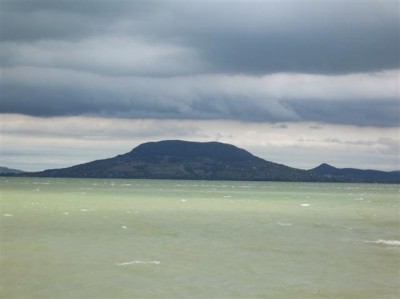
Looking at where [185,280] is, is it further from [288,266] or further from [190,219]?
[190,219]

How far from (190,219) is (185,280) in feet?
109

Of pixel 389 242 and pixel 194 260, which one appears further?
pixel 389 242

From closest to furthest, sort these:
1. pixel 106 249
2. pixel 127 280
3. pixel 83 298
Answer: pixel 83 298, pixel 127 280, pixel 106 249

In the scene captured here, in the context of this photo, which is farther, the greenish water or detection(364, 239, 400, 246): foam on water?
detection(364, 239, 400, 246): foam on water

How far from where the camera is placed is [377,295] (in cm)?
2572

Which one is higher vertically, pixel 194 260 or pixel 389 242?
pixel 389 242

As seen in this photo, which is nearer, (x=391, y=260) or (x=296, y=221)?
(x=391, y=260)

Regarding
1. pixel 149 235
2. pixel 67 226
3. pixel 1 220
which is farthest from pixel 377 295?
pixel 1 220

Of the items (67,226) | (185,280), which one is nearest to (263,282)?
(185,280)

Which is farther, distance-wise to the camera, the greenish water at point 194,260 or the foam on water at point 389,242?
the foam on water at point 389,242

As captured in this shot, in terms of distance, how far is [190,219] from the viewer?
6122cm

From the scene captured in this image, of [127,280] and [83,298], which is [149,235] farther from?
[83,298]

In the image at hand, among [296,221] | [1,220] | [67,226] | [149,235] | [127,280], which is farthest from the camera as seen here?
[296,221]

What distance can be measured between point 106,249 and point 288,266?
473 inches
